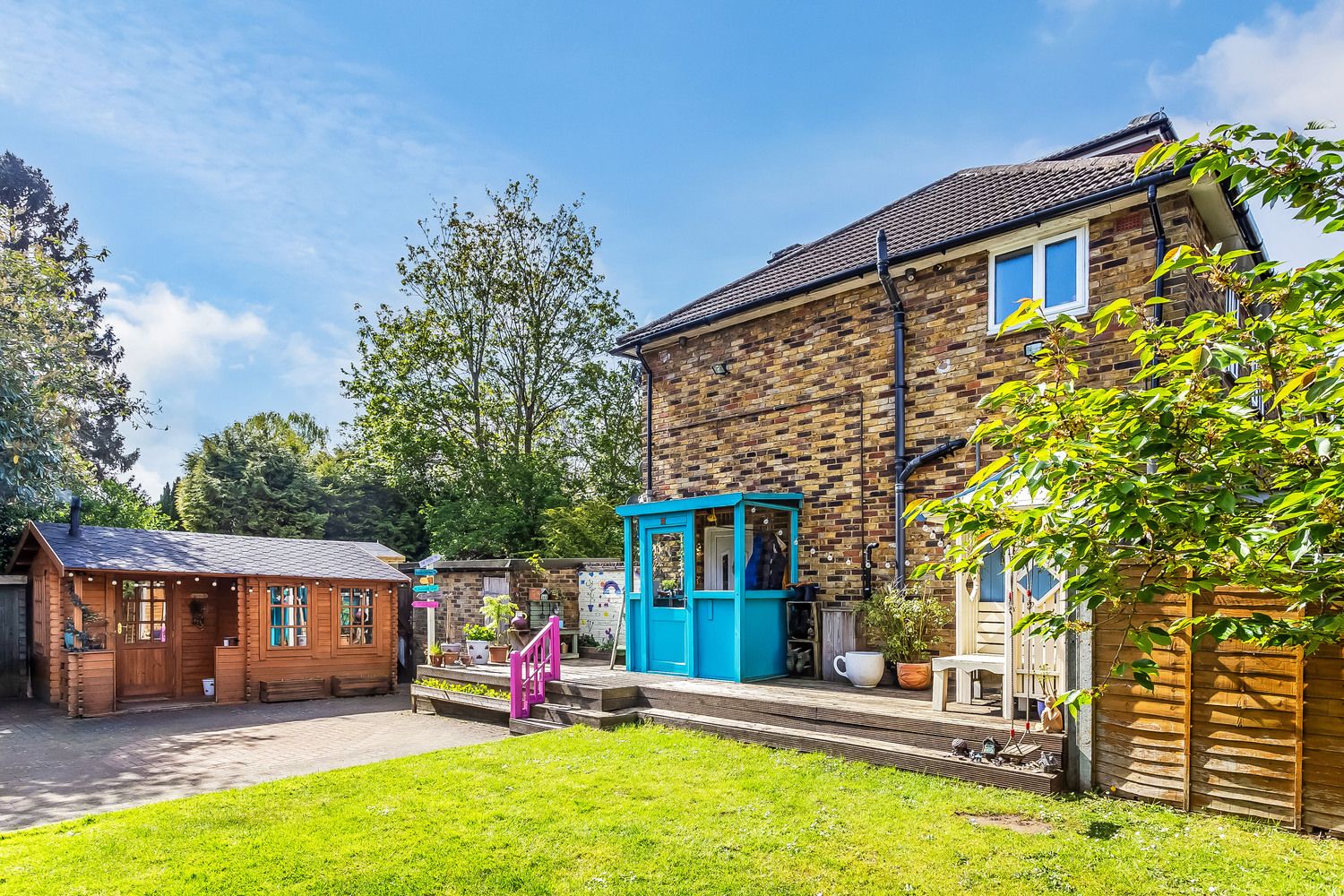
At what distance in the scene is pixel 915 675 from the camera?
9023 mm

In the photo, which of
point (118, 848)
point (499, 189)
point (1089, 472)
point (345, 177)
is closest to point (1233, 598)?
point (1089, 472)

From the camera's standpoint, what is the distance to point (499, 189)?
2408 cm

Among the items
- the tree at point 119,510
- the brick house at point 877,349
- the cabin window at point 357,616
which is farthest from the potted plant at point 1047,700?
the tree at point 119,510

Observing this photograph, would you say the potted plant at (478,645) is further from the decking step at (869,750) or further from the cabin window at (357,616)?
the decking step at (869,750)

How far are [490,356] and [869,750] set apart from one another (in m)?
19.5

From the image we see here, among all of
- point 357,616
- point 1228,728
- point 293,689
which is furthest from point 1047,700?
point 357,616

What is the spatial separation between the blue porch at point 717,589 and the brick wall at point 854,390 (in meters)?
0.47

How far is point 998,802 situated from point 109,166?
14.4 m

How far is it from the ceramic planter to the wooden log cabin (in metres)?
3.37

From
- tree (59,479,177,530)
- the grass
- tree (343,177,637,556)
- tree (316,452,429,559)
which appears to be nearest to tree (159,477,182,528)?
tree (59,479,177,530)

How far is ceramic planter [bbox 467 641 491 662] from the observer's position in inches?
527

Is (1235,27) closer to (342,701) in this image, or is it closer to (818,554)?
(818,554)

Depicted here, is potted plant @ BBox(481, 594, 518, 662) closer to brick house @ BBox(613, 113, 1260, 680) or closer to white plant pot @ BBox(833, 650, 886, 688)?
brick house @ BBox(613, 113, 1260, 680)

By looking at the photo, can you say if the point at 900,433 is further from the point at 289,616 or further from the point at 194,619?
the point at 194,619
